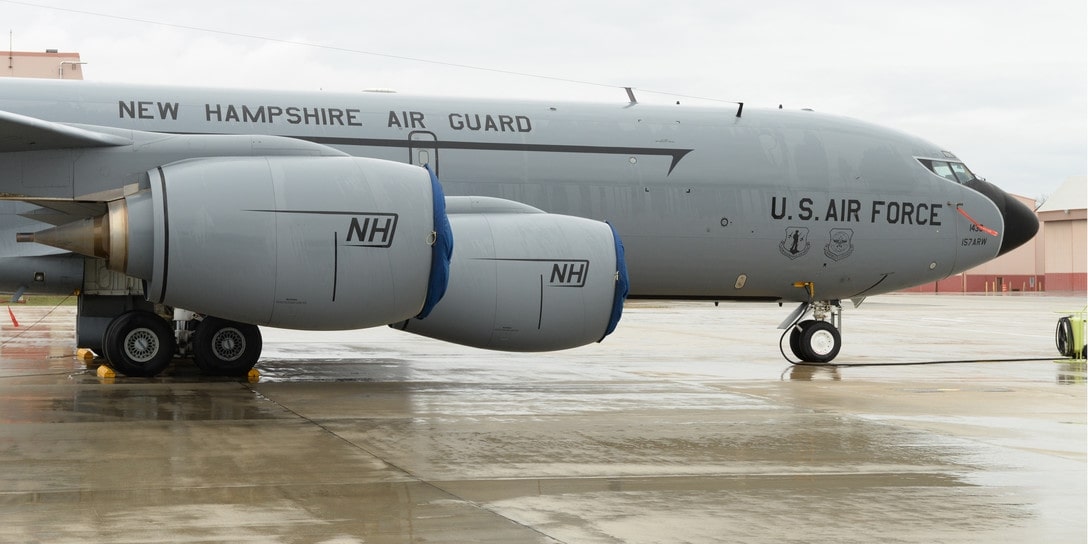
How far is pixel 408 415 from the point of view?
426 inches

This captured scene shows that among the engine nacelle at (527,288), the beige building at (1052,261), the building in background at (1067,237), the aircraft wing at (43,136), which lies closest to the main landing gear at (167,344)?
the aircraft wing at (43,136)

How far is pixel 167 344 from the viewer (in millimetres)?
13602

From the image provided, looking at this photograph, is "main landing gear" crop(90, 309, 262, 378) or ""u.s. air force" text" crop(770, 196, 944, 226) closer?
"main landing gear" crop(90, 309, 262, 378)

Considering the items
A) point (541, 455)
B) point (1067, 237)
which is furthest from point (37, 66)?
point (1067, 237)

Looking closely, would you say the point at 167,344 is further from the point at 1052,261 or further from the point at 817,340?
the point at 1052,261

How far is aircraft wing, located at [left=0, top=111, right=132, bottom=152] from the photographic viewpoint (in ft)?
39.0

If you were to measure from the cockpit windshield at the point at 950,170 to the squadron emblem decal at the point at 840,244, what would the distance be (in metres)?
1.76

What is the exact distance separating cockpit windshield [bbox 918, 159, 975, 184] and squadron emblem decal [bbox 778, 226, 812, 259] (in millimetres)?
Answer: 2372

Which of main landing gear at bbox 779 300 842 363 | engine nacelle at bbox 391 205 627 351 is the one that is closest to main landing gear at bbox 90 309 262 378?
engine nacelle at bbox 391 205 627 351

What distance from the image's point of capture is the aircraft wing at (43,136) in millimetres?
11883

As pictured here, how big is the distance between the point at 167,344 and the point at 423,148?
12.8 ft

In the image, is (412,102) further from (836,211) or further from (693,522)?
(693,522)

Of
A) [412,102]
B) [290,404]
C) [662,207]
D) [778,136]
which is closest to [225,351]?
[290,404]

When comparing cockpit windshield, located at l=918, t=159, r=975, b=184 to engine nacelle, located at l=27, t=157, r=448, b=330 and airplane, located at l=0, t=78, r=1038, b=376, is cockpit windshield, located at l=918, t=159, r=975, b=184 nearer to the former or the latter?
airplane, located at l=0, t=78, r=1038, b=376
